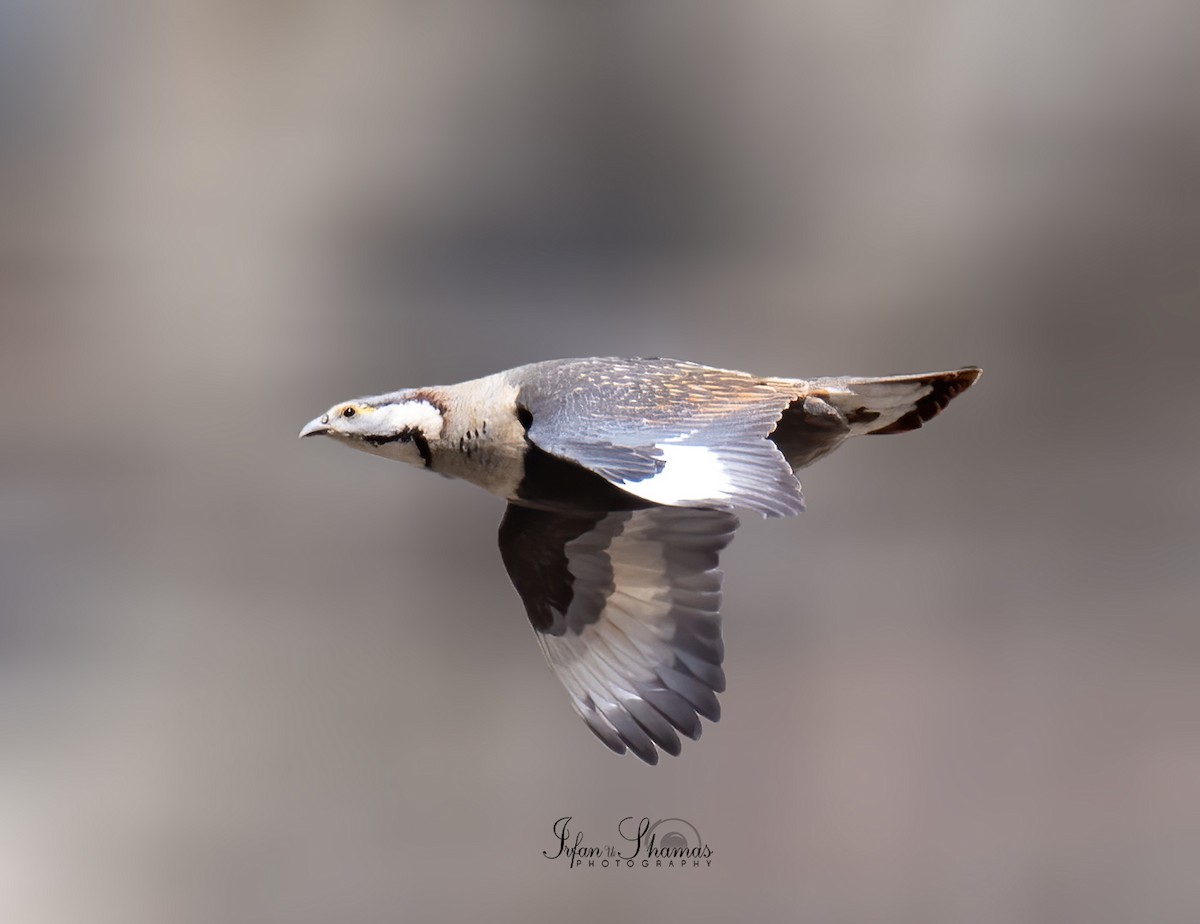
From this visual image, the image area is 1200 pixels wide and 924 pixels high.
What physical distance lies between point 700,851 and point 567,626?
306mm

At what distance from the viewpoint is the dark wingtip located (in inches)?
39.2

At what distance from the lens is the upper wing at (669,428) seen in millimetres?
764

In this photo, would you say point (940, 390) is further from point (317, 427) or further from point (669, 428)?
point (317, 427)

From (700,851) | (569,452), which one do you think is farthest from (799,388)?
(700,851)

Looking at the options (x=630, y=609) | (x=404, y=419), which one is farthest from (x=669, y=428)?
(x=630, y=609)

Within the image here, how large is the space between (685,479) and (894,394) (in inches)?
11.4

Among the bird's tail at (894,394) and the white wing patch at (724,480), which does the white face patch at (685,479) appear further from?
the bird's tail at (894,394)

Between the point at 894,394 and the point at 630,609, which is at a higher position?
the point at 894,394

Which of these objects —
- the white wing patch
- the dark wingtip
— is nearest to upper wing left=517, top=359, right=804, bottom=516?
the white wing patch

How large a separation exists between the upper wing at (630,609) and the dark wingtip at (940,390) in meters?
0.19

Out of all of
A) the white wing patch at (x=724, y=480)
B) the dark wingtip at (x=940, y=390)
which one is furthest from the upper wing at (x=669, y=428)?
the dark wingtip at (x=940, y=390)

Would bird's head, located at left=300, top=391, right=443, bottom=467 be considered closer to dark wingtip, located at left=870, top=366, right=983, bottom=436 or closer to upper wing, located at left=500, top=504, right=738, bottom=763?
upper wing, located at left=500, top=504, right=738, bottom=763

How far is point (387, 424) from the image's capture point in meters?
0.96

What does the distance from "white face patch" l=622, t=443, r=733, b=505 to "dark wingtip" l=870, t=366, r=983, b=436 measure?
0.26m
